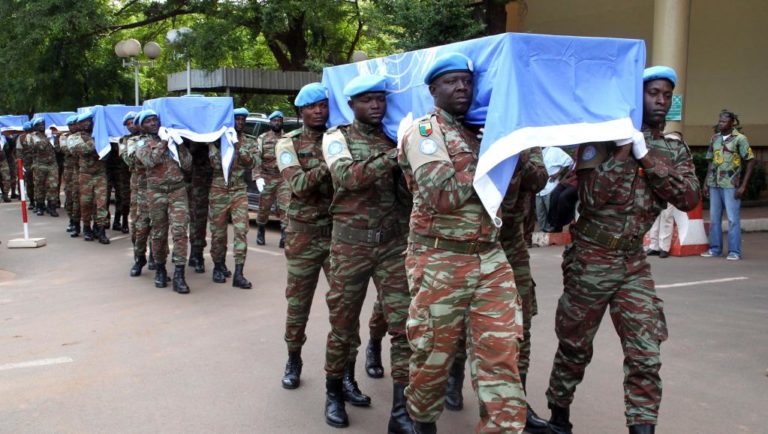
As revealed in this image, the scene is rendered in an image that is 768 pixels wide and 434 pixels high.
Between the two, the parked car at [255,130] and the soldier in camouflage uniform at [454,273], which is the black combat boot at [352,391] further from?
the parked car at [255,130]

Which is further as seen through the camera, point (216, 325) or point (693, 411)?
point (216, 325)

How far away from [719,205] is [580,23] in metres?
7.76

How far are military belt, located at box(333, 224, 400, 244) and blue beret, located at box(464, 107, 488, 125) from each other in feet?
3.10

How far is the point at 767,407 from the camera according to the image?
4.45 metres

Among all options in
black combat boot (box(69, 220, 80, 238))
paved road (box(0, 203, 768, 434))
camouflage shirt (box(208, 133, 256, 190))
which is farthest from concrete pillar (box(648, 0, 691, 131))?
black combat boot (box(69, 220, 80, 238))

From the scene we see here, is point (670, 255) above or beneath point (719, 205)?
beneath

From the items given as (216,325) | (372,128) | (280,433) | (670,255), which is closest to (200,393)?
(280,433)

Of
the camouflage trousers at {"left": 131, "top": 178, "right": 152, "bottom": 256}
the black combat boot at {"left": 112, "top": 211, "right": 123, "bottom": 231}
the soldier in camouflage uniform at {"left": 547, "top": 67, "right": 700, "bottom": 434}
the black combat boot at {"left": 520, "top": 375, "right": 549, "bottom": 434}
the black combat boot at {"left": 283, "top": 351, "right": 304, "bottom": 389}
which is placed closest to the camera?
the soldier in camouflage uniform at {"left": 547, "top": 67, "right": 700, "bottom": 434}

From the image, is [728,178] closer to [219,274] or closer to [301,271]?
[219,274]

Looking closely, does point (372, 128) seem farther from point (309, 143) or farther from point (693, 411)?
point (693, 411)

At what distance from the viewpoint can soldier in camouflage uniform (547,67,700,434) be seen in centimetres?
353

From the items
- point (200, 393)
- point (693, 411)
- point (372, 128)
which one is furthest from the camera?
point (200, 393)

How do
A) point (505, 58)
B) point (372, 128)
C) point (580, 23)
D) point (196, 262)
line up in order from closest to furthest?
point (505, 58)
point (372, 128)
point (196, 262)
point (580, 23)

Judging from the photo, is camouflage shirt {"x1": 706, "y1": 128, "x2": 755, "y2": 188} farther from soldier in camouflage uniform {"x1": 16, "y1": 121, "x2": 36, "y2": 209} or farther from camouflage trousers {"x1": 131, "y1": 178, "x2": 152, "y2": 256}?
soldier in camouflage uniform {"x1": 16, "y1": 121, "x2": 36, "y2": 209}
